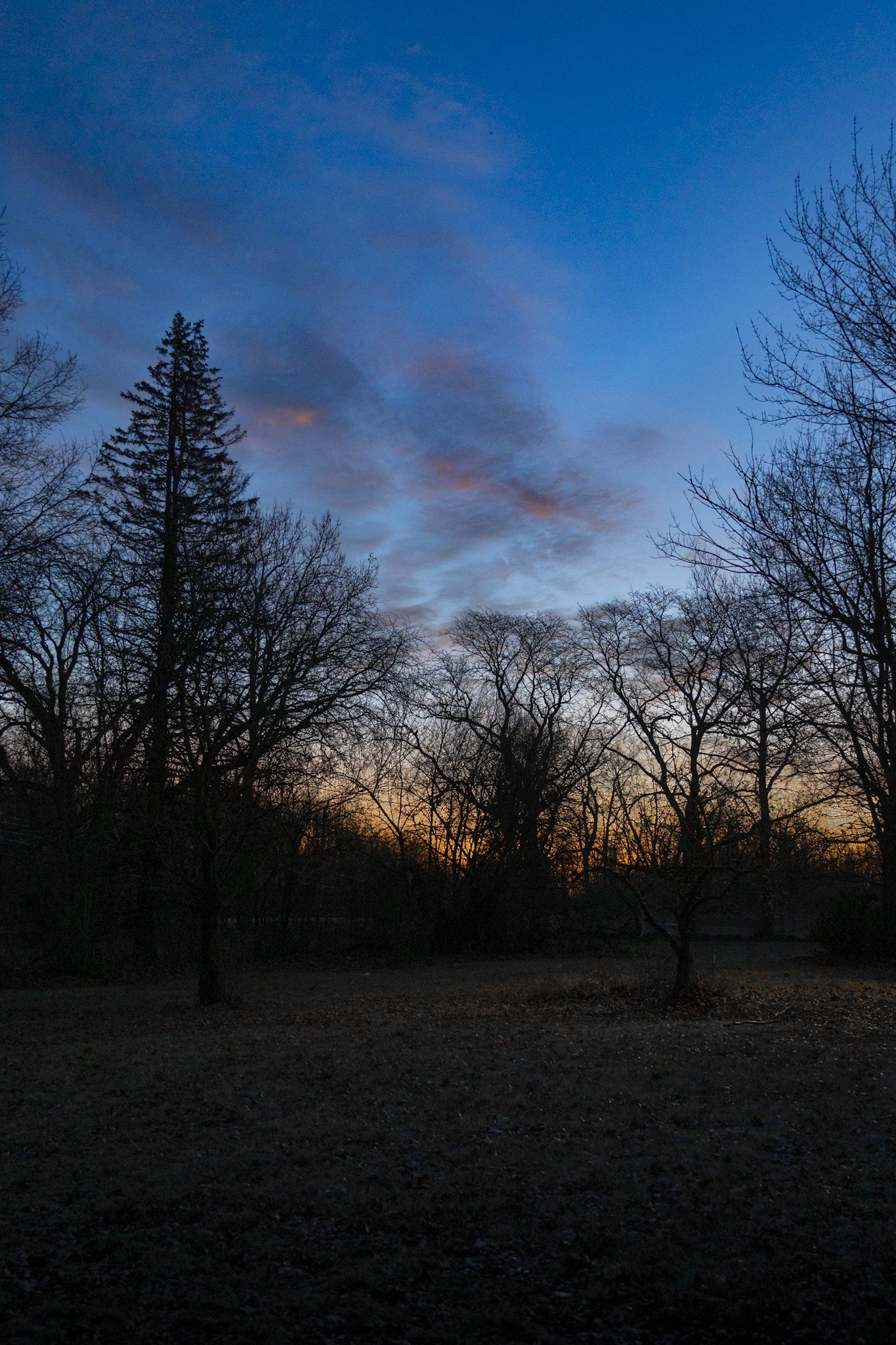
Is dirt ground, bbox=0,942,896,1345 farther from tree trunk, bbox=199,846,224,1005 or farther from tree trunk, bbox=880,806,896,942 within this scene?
tree trunk, bbox=880,806,896,942

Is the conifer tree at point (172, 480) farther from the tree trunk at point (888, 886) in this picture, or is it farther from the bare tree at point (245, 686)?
the tree trunk at point (888, 886)

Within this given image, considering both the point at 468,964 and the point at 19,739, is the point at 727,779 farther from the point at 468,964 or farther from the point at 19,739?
the point at 19,739

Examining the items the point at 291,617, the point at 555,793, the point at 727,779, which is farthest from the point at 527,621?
the point at 291,617

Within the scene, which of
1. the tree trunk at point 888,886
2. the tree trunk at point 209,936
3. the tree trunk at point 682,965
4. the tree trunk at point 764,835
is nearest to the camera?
the tree trunk at point 764,835

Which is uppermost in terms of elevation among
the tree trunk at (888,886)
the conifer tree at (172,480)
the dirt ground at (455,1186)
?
the conifer tree at (172,480)

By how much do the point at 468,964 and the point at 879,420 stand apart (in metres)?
18.9

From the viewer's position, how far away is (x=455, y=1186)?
4973 millimetres

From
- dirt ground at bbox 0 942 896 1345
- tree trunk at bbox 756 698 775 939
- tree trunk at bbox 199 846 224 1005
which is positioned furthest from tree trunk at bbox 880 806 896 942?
tree trunk at bbox 199 846 224 1005

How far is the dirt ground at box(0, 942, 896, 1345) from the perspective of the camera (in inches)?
138

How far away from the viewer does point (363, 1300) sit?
363 cm

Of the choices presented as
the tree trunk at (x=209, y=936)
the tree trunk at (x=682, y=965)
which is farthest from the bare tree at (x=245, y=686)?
the tree trunk at (x=682, y=965)

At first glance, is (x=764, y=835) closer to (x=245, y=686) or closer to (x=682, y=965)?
(x=682, y=965)

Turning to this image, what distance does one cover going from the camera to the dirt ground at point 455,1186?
351 centimetres

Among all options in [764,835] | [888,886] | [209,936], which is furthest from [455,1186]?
[888,886]
